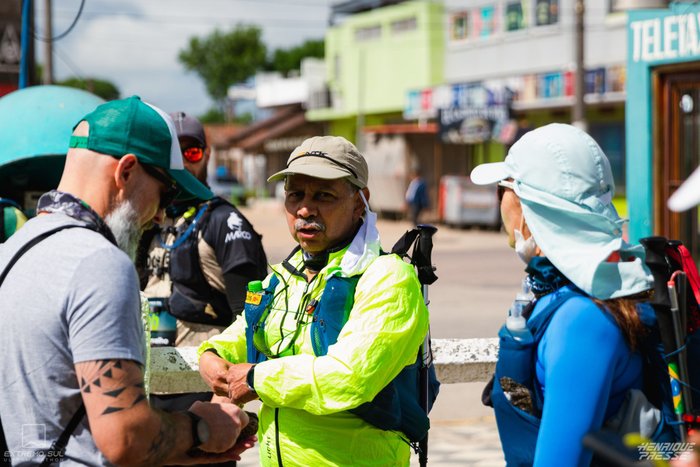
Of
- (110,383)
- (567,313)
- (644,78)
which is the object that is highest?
(644,78)

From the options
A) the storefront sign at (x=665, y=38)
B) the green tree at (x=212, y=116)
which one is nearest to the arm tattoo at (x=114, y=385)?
the storefront sign at (x=665, y=38)

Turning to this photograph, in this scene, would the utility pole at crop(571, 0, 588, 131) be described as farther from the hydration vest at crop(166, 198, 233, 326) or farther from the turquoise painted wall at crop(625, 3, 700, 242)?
the hydration vest at crop(166, 198, 233, 326)

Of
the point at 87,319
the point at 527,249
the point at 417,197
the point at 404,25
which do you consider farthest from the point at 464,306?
the point at 404,25

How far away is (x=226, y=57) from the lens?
9762 centimetres

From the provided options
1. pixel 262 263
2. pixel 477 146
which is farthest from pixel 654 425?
pixel 477 146

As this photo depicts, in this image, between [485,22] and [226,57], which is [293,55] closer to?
[226,57]

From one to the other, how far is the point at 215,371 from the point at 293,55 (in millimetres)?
101065

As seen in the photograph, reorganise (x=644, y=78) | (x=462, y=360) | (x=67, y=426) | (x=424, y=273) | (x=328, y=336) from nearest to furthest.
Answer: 1. (x=67, y=426)
2. (x=328, y=336)
3. (x=424, y=273)
4. (x=462, y=360)
5. (x=644, y=78)

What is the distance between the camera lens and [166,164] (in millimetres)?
→ 2553

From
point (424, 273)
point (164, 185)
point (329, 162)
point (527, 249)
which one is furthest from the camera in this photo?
point (424, 273)

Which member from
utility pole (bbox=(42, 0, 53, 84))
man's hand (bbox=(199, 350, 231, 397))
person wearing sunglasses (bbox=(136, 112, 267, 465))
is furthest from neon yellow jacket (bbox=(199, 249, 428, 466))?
utility pole (bbox=(42, 0, 53, 84))

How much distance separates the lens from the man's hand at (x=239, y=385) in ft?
9.93

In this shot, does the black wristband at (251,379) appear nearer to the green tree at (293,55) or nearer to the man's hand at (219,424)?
the man's hand at (219,424)

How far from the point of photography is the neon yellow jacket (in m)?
2.85
